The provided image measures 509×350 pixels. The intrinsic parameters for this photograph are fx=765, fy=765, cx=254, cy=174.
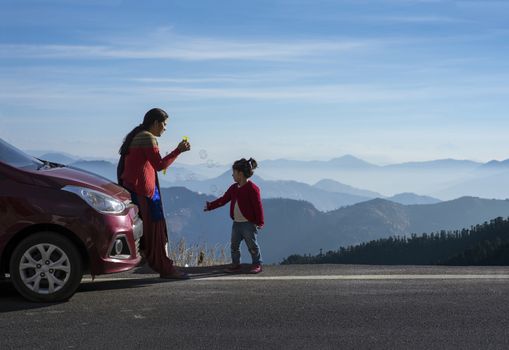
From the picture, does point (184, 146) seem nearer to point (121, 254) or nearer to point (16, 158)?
point (121, 254)

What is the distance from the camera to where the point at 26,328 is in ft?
19.5

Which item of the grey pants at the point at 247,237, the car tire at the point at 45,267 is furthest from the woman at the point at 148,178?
the car tire at the point at 45,267

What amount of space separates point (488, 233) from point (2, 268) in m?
135

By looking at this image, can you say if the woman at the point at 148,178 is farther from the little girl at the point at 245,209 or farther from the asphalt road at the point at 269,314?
the little girl at the point at 245,209

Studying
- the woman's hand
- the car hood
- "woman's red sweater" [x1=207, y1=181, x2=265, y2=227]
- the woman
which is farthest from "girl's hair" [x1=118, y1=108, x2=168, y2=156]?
"woman's red sweater" [x1=207, y1=181, x2=265, y2=227]

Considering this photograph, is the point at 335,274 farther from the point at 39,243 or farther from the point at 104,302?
the point at 39,243

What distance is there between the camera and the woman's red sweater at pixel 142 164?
8352 mm

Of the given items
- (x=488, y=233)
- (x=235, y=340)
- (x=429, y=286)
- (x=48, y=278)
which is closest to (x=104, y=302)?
(x=48, y=278)

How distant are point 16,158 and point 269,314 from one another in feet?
9.25

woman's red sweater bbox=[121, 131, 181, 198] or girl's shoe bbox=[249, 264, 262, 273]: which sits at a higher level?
woman's red sweater bbox=[121, 131, 181, 198]

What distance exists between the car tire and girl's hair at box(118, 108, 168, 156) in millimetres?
1909

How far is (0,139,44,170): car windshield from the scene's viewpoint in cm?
704

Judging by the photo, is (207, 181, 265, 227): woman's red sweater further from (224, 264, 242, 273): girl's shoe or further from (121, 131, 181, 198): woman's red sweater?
(121, 131, 181, 198): woman's red sweater

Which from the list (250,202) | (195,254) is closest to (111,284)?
(250,202)
